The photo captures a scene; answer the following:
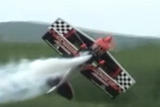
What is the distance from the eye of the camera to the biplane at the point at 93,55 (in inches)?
659

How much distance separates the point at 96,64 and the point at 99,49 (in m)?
0.62

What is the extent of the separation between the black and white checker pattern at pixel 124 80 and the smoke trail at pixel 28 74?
1.02m

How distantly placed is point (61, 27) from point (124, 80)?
175 centimetres

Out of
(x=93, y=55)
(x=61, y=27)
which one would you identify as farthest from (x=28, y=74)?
(x=93, y=55)

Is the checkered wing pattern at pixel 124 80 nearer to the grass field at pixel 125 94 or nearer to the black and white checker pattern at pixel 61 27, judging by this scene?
the grass field at pixel 125 94

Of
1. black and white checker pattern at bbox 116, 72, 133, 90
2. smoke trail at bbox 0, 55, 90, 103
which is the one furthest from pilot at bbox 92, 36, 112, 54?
black and white checker pattern at bbox 116, 72, 133, 90

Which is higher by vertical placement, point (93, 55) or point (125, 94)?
point (93, 55)

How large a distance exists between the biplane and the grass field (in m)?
0.70

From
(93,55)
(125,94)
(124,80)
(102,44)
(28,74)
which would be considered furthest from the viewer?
(125,94)

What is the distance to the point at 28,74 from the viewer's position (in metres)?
17.0

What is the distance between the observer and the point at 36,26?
1855 centimetres

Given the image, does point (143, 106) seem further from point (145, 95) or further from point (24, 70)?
point (24, 70)

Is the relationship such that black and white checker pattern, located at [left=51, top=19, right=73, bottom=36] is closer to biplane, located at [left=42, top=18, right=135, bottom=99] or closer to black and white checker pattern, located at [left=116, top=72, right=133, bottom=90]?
biplane, located at [left=42, top=18, right=135, bottom=99]

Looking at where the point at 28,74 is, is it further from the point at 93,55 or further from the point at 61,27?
the point at 93,55
